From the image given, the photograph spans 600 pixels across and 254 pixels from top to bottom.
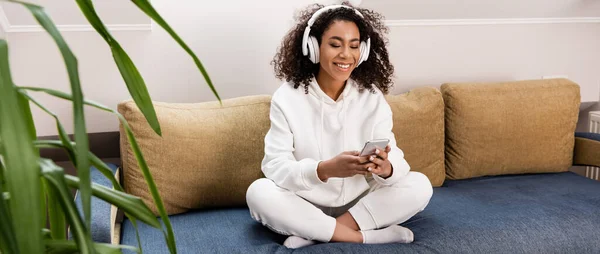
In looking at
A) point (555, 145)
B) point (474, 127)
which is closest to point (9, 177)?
point (474, 127)

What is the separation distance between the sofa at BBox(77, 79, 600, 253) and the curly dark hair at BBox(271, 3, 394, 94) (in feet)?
0.63

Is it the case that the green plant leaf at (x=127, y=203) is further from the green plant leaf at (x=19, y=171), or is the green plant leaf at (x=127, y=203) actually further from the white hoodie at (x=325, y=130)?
the white hoodie at (x=325, y=130)

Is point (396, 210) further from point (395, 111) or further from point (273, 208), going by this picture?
point (395, 111)

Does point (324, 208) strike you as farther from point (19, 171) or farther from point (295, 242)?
point (19, 171)

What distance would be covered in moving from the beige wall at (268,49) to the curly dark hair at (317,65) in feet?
0.98

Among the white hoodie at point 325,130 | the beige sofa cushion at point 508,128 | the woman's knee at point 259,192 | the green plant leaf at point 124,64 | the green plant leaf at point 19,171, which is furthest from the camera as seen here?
the beige sofa cushion at point 508,128

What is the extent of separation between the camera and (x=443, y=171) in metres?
2.46

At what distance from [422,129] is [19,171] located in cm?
187

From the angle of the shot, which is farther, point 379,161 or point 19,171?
point 379,161

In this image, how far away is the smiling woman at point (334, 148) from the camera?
1857mm

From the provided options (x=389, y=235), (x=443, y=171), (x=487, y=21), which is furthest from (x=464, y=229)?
(x=487, y=21)

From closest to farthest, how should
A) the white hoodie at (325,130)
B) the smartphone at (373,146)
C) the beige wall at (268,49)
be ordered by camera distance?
the smartphone at (373,146), the white hoodie at (325,130), the beige wall at (268,49)

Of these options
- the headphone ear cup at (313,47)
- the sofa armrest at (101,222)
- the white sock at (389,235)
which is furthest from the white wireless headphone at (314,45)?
the sofa armrest at (101,222)

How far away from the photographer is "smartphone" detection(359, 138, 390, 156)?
1.76m
